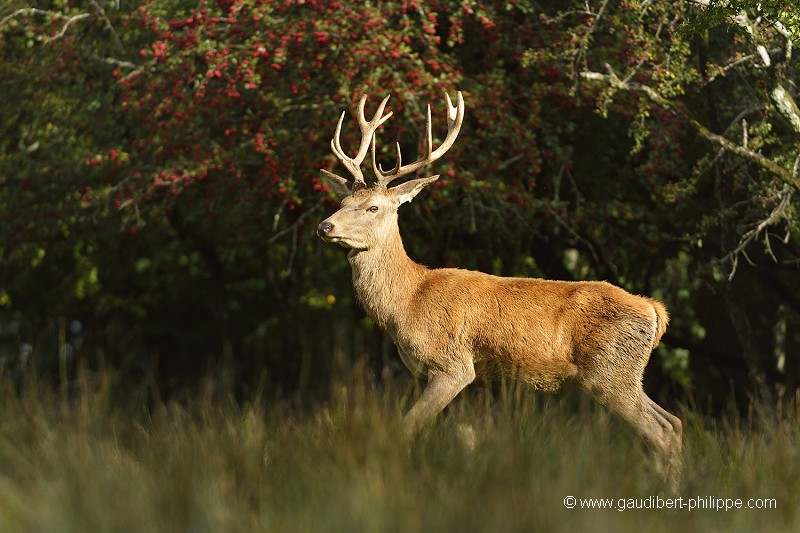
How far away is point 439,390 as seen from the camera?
730cm

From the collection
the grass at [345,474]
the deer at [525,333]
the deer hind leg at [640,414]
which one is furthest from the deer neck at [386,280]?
the deer hind leg at [640,414]

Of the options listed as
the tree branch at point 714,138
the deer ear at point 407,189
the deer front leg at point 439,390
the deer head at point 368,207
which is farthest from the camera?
the tree branch at point 714,138

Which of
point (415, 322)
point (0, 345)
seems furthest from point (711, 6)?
point (0, 345)

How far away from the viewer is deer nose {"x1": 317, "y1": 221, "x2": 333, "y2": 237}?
734 centimetres

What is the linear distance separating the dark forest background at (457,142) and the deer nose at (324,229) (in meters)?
1.48

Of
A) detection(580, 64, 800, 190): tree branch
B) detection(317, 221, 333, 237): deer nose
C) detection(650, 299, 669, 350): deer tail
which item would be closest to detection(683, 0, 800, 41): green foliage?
detection(580, 64, 800, 190): tree branch

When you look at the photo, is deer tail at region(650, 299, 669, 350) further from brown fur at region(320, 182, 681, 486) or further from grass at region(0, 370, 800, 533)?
grass at region(0, 370, 800, 533)

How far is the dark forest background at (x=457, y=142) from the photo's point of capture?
32.8 ft

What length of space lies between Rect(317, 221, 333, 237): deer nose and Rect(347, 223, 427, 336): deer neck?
1.66 feet

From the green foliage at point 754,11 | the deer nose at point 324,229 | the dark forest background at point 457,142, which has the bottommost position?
the dark forest background at point 457,142

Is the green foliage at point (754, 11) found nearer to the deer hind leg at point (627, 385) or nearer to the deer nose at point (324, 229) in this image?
the deer hind leg at point (627, 385)

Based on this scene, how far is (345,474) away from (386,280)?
2.78 meters

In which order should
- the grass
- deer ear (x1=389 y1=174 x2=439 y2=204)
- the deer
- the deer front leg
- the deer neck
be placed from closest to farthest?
1. the grass
2. the deer front leg
3. the deer
4. the deer neck
5. deer ear (x1=389 y1=174 x2=439 y2=204)

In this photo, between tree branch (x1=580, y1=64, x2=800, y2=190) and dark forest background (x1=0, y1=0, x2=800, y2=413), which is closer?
tree branch (x1=580, y1=64, x2=800, y2=190)
